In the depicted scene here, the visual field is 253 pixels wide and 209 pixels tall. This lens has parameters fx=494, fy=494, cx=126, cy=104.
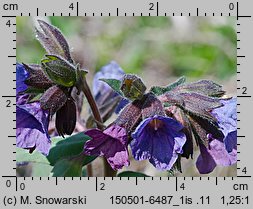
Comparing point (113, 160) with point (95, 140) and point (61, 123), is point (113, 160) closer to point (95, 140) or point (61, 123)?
point (95, 140)

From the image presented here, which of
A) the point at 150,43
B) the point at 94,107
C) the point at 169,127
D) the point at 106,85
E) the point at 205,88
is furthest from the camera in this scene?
the point at 150,43

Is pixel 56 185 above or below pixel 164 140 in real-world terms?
below

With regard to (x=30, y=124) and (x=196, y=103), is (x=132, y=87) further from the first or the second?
(x=30, y=124)

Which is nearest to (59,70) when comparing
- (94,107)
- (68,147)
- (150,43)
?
(94,107)

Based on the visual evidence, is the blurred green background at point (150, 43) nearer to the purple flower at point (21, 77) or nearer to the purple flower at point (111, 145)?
the purple flower at point (21, 77)

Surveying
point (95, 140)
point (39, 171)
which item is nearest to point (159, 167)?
point (95, 140)

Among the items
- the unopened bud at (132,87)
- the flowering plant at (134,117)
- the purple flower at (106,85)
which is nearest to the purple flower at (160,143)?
the flowering plant at (134,117)
